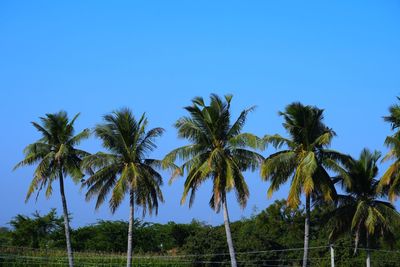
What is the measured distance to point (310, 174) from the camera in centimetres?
2644

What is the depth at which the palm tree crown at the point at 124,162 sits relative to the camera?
98.6ft

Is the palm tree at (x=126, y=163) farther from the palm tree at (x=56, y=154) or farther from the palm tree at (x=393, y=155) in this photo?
the palm tree at (x=393, y=155)

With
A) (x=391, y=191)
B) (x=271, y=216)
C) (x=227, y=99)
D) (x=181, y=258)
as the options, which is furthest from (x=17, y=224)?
(x=391, y=191)

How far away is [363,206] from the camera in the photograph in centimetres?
3034

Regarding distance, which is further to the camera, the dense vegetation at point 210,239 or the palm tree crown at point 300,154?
the dense vegetation at point 210,239

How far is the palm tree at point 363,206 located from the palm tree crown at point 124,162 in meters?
9.39

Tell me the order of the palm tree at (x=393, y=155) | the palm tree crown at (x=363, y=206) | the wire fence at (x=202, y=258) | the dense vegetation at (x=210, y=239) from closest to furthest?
the palm tree at (x=393, y=155) < the palm tree crown at (x=363, y=206) < the wire fence at (x=202, y=258) < the dense vegetation at (x=210, y=239)

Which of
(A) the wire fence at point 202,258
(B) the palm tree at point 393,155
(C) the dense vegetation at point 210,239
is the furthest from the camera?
(C) the dense vegetation at point 210,239

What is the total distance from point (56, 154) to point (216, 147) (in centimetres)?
952

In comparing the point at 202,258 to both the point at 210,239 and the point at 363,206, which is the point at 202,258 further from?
the point at 363,206

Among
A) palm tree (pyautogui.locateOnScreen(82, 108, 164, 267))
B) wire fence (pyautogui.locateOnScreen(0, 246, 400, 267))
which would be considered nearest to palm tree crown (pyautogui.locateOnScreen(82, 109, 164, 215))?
palm tree (pyautogui.locateOnScreen(82, 108, 164, 267))

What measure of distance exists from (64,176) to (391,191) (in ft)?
57.0

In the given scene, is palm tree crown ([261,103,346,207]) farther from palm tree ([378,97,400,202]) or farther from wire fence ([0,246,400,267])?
wire fence ([0,246,400,267])

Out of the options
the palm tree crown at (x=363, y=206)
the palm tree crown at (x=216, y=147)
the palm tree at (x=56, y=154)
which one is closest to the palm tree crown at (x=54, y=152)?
the palm tree at (x=56, y=154)
